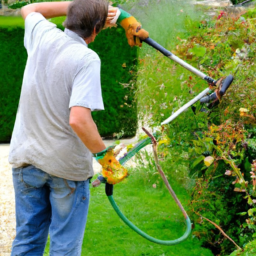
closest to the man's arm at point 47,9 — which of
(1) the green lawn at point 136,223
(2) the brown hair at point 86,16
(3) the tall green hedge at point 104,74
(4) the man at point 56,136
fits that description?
(4) the man at point 56,136

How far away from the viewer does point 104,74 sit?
6.94 m

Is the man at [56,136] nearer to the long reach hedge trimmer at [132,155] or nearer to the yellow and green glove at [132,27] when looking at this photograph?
the long reach hedge trimmer at [132,155]

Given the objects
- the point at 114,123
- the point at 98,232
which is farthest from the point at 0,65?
the point at 98,232

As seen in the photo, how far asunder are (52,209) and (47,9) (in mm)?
1044

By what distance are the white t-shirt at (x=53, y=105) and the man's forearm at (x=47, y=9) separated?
0.27 meters

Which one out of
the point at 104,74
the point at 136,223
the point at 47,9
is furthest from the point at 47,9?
the point at 104,74

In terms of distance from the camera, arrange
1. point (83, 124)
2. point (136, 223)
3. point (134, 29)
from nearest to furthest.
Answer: point (83, 124) < point (134, 29) < point (136, 223)

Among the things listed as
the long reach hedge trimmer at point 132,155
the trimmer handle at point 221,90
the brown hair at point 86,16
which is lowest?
the long reach hedge trimmer at point 132,155

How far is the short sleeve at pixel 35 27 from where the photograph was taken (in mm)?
2090

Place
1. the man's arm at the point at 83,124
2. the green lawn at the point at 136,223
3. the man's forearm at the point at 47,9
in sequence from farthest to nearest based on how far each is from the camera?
the green lawn at the point at 136,223 → the man's forearm at the point at 47,9 → the man's arm at the point at 83,124

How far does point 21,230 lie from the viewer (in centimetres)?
214

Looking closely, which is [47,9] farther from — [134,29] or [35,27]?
[134,29]

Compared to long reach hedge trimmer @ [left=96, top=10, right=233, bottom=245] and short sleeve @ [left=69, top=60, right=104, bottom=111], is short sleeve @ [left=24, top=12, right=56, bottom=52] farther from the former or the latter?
long reach hedge trimmer @ [left=96, top=10, right=233, bottom=245]

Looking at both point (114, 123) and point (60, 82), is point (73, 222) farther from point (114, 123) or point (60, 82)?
point (114, 123)
